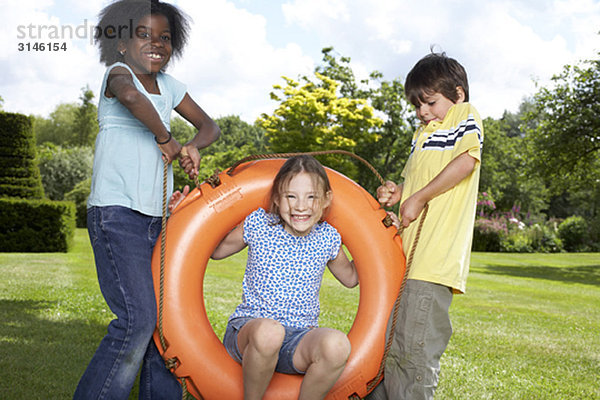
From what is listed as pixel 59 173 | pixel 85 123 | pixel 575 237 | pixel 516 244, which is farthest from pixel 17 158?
pixel 85 123

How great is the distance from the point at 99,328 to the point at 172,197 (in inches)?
Answer: 84.0

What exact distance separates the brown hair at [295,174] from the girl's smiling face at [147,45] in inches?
23.2

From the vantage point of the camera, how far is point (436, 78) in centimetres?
203

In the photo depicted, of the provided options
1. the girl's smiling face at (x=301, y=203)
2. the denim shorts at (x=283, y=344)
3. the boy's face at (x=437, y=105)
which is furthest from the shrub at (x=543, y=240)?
the denim shorts at (x=283, y=344)

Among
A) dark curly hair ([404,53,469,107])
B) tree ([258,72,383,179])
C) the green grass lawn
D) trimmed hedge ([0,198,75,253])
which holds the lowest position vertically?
the green grass lawn

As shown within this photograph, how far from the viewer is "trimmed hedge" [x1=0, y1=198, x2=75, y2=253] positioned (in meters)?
9.22

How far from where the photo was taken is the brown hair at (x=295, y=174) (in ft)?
6.60

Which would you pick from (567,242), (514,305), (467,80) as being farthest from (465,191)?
(567,242)

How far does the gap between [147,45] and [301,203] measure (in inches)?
30.5

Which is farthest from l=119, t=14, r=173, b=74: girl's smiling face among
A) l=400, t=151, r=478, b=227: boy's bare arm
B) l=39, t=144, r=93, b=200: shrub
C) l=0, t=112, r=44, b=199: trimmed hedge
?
l=39, t=144, r=93, b=200: shrub

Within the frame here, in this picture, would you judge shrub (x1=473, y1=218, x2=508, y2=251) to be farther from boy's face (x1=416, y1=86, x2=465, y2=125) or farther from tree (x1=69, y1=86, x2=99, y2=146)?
tree (x1=69, y1=86, x2=99, y2=146)

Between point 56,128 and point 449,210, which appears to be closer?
point 449,210

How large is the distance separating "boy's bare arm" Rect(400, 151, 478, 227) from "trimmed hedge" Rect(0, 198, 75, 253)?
8807 mm

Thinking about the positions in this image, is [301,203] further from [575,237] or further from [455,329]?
[575,237]
